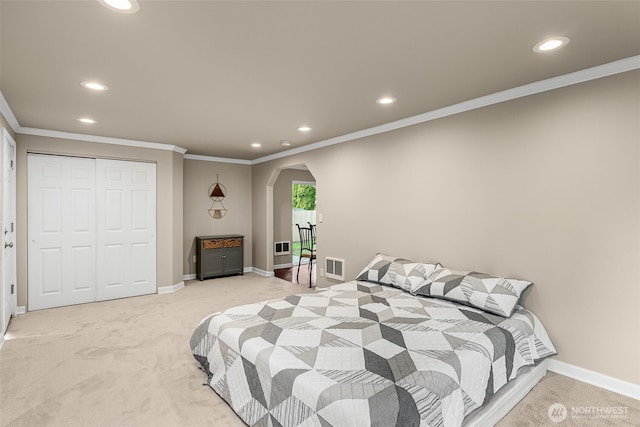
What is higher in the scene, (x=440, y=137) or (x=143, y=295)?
(x=440, y=137)

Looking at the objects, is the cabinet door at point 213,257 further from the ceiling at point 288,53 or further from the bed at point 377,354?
the bed at point 377,354

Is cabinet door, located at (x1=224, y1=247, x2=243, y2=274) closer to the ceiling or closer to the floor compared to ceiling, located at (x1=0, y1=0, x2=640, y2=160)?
closer to the floor

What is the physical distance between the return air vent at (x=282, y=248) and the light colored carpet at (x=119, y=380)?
3.14m

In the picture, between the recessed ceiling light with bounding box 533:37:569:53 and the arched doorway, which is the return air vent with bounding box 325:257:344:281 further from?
the recessed ceiling light with bounding box 533:37:569:53

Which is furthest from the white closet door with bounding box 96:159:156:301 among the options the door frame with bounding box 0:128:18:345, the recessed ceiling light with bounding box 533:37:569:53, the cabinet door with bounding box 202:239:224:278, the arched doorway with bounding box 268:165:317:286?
the recessed ceiling light with bounding box 533:37:569:53

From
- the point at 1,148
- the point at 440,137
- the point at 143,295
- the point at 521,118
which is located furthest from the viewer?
the point at 143,295

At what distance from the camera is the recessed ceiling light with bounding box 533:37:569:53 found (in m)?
1.98

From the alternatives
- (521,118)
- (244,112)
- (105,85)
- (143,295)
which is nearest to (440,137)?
(521,118)

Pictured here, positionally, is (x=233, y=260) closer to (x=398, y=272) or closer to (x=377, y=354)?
(x=398, y=272)

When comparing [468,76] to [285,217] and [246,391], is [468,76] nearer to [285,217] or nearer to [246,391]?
[246,391]

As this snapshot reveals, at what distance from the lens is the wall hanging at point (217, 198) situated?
251 inches

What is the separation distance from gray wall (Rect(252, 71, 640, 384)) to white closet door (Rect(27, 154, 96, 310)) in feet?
13.8

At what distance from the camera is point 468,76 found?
254cm

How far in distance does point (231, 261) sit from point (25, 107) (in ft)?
12.5
